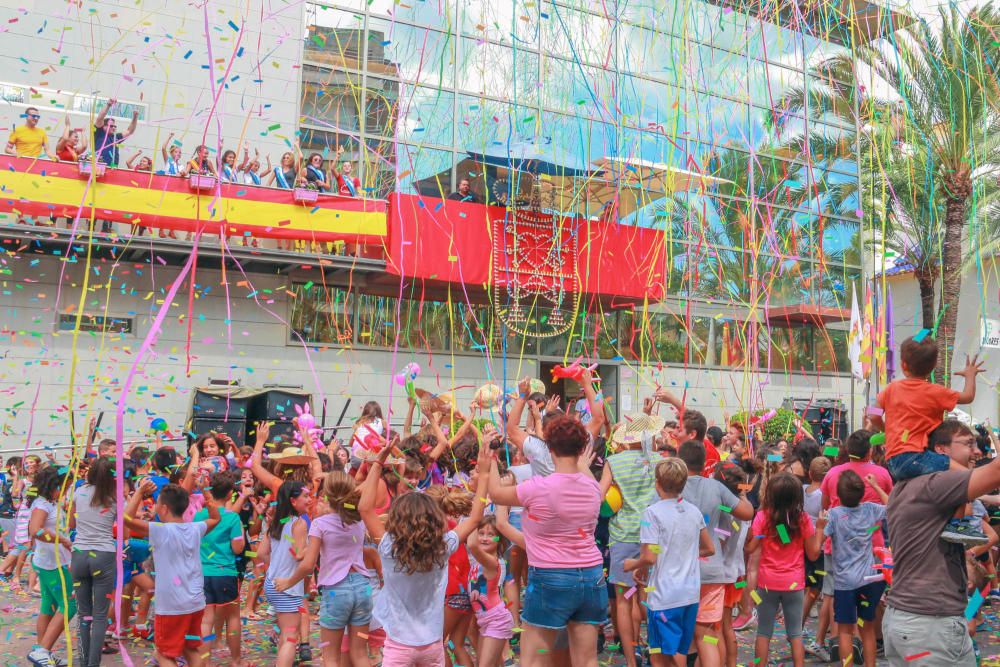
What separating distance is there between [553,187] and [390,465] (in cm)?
1171

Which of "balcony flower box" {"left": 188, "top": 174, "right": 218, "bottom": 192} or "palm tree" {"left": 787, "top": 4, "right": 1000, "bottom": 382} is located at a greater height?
"palm tree" {"left": 787, "top": 4, "right": 1000, "bottom": 382}

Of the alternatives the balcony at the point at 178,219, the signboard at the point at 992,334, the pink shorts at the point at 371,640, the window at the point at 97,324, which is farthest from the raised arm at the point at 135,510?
the window at the point at 97,324

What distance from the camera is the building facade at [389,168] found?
14945 mm

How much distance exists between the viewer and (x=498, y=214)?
16.8 meters

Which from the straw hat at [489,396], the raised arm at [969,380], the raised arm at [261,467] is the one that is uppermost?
the raised arm at [969,380]

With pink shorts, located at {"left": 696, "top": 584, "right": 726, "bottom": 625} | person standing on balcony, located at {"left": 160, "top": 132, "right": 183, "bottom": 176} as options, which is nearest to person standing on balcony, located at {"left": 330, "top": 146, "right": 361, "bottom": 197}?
person standing on balcony, located at {"left": 160, "top": 132, "right": 183, "bottom": 176}

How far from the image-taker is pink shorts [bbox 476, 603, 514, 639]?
5246 millimetres

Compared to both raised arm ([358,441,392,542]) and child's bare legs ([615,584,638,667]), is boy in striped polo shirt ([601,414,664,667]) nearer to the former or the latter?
child's bare legs ([615,584,638,667])

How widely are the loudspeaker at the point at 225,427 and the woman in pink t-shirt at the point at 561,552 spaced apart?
33.3 feet

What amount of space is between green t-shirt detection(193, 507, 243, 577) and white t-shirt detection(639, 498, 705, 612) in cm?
289

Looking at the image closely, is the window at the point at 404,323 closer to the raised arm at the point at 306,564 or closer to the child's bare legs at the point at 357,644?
the raised arm at the point at 306,564

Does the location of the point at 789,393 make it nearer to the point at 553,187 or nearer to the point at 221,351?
the point at 553,187

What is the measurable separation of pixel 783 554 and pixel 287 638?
3.26m

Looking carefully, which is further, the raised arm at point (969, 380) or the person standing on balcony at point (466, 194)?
the person standing on balcony at point (466, 194)
